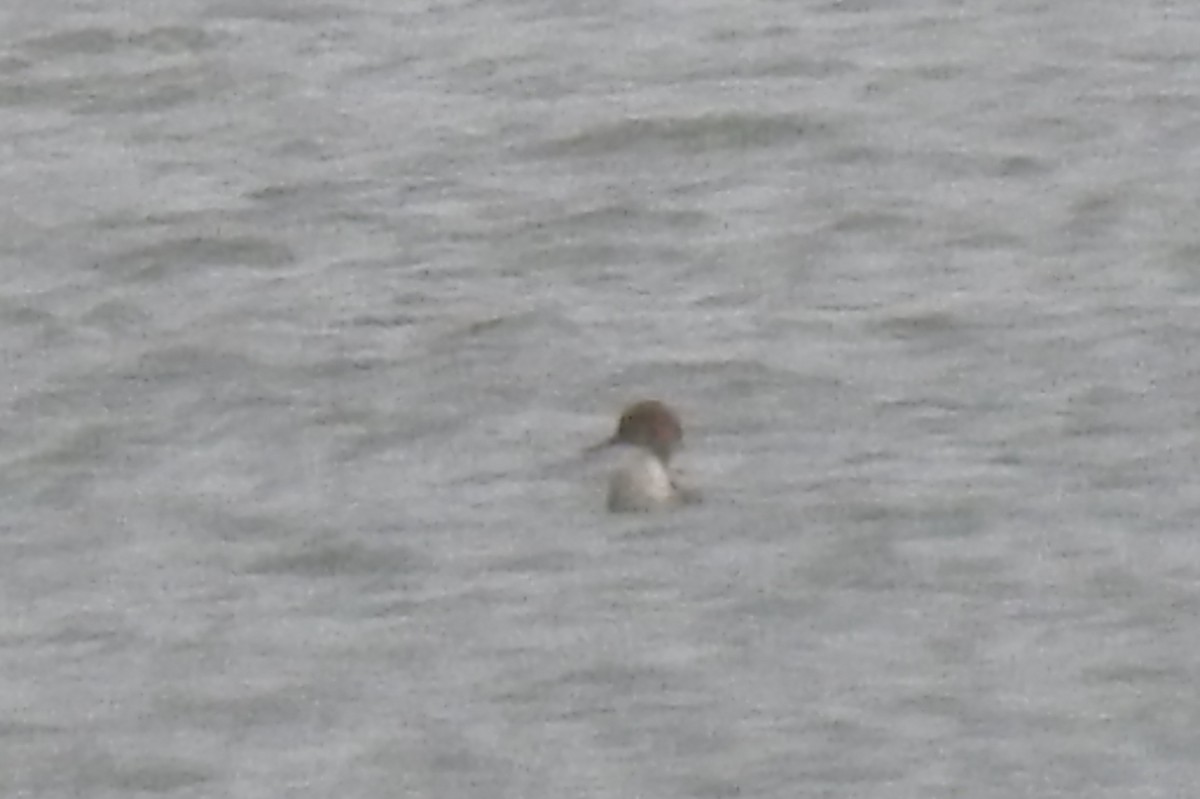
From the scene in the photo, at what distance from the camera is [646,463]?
12.0m

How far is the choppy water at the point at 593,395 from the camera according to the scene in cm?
1094

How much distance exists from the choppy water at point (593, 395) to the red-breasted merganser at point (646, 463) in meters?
0.08

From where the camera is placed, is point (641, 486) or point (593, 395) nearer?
point (641, 486)

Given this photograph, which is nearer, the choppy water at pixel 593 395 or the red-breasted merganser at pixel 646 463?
the choppy water at pixel 593 395

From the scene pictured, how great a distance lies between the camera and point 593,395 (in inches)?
505

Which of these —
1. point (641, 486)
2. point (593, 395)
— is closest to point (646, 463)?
point (641, 486)

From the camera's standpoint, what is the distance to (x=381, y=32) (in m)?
15.6

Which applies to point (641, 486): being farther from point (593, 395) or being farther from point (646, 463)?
point (593, 395)

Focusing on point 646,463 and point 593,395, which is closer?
point 646,463

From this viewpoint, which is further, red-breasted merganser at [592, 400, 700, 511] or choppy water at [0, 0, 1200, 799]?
red-breasted merganser at [592, 400, 700, 511]

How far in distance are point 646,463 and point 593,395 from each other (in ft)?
2.78

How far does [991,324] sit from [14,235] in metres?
3.58

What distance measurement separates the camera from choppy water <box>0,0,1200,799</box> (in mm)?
10938

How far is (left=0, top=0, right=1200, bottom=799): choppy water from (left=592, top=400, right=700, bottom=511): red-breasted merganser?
8 centimetres
